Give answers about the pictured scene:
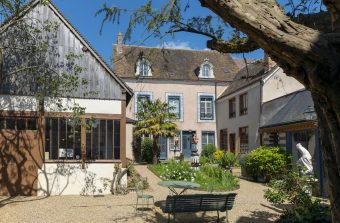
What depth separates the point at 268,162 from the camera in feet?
59.2

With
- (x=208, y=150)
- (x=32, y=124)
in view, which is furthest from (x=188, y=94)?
(x=32, y=124)

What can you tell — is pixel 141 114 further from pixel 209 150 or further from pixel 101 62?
pixel 101 62

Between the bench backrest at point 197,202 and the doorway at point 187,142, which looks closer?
the bench backrest at point 197,202

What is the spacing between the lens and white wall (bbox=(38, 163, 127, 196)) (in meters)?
14.5

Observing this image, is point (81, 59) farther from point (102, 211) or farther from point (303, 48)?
point (303, 48)

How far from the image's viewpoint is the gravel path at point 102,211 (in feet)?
34.1

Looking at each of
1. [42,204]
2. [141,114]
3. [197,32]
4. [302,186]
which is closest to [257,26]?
[197,32]

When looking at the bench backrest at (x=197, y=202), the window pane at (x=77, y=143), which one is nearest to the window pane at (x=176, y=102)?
the window pane at (x=77, y=143)

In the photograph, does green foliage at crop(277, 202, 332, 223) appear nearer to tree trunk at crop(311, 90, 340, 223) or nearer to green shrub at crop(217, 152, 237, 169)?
tree trunk at crop(311, 90, 340, 223)

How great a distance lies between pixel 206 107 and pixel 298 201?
23.7 meters

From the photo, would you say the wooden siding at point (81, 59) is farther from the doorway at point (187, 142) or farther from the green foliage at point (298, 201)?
the doorway at point (187, 142)

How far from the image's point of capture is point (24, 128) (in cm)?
1435

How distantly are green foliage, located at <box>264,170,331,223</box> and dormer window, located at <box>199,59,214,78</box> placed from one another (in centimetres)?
2246

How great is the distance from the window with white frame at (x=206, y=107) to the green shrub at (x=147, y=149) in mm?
5121
